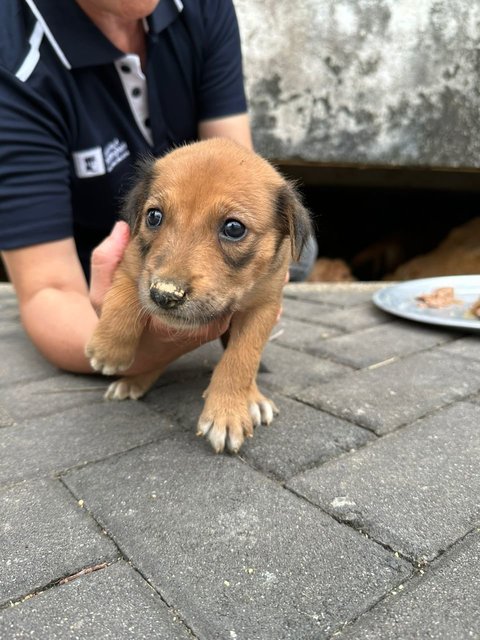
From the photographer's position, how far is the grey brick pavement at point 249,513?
1123mm

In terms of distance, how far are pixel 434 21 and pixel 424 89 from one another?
46 centimetres

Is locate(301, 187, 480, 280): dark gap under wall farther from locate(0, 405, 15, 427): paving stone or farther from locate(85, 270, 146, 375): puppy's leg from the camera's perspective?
locate(0, 405, 15, 427): paving stone

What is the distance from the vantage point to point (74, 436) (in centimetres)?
191

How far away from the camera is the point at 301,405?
218 centimetres

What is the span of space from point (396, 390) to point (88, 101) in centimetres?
193

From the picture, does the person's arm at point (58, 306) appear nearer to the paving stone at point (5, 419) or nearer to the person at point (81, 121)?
the person at point (81, 121)

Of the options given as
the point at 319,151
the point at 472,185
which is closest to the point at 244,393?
the point at 319,151

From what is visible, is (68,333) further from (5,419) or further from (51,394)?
(5,419)

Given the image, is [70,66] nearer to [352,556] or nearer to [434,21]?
[352,556]

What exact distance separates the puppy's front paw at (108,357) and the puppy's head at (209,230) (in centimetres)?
30

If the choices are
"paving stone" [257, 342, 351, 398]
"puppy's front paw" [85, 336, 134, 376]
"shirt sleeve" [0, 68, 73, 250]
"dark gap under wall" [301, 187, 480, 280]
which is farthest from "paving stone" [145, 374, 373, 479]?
"dark gap under wall" [301, 187, 480, 280]

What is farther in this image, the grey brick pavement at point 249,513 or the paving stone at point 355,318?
the paving stone at point 355,318

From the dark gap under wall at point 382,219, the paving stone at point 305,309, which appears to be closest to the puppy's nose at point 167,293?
the paving stone at point 305,309

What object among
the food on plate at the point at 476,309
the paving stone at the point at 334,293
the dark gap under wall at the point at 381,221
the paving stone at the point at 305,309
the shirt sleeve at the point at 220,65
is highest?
A: the shirt sleeve at the point at 220,65
